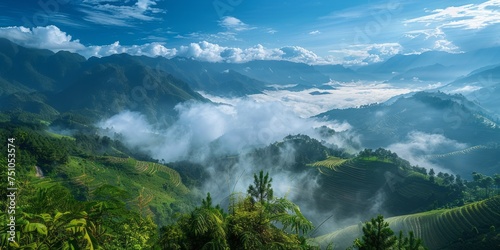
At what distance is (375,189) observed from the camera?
15862 cm

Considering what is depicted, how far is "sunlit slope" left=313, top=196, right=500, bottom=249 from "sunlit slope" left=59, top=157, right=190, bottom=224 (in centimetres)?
6021

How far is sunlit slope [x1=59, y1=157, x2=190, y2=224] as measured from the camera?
117125mm

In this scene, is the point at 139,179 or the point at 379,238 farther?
the point at 139,179

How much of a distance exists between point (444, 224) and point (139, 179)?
12572 centimetres

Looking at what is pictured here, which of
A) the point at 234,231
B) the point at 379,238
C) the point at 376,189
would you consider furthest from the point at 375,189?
the point at 234,231

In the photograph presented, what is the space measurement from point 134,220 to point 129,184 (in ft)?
449

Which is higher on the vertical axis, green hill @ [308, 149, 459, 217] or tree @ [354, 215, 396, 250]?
tree @ [354, 215, 396, 250]

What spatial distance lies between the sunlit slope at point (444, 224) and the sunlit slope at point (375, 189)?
26.8 metres

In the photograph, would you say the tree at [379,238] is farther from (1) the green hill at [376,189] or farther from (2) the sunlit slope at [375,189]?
(1) the green hill at [376,189]

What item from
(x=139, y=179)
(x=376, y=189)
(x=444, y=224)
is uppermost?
(x=139, y=179)

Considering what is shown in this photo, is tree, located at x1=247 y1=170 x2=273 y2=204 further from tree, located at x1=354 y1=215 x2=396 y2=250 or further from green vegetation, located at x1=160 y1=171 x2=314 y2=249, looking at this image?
tree, located at x1=354 y1=215 x2=396 y2=250

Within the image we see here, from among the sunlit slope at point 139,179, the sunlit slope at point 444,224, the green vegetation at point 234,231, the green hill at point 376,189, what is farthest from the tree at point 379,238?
the green hill at point 376,189

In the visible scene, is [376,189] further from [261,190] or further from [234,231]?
[234,231]

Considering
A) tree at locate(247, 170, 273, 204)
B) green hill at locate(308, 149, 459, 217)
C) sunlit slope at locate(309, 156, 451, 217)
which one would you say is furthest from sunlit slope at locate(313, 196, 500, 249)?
tree at locate(247, 170, 273, 204)
